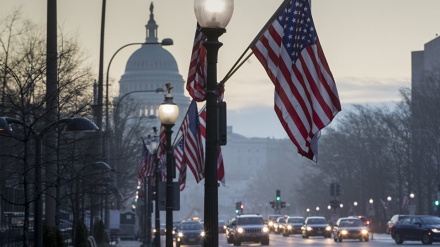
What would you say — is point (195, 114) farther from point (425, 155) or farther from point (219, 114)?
point (425, 155)

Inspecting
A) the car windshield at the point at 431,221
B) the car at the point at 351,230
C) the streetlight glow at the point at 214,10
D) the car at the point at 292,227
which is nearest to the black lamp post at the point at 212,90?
the streetlight glow at the point at 214,10

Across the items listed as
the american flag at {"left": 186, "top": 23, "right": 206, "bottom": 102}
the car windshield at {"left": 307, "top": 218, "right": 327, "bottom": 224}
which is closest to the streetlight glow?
the american flag at {"left": 186, "top": 23, "right": 206, "bottom": 102}

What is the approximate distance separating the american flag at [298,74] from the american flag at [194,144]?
10.5 metres

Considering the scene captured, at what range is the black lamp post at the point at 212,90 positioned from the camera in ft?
54.3

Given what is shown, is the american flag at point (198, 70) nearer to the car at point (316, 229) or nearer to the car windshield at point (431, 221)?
the car windshield at point (431, 221)

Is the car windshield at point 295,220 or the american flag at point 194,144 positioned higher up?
the car windshield at point 295,220

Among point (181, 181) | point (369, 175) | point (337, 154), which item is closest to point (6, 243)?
point (181, 181)

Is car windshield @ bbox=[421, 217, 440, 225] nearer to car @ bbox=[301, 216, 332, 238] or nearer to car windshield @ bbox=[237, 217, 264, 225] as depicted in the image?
car windshield @ bbox=[237, 217, 264, 225]

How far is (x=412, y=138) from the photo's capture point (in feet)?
364

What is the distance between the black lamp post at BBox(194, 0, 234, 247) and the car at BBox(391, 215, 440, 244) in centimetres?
4887

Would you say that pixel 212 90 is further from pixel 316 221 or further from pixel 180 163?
pixel 316 221

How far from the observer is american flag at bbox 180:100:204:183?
97.7 ft

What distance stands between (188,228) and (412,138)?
39850 mm

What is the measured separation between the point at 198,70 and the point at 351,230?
186 feet
